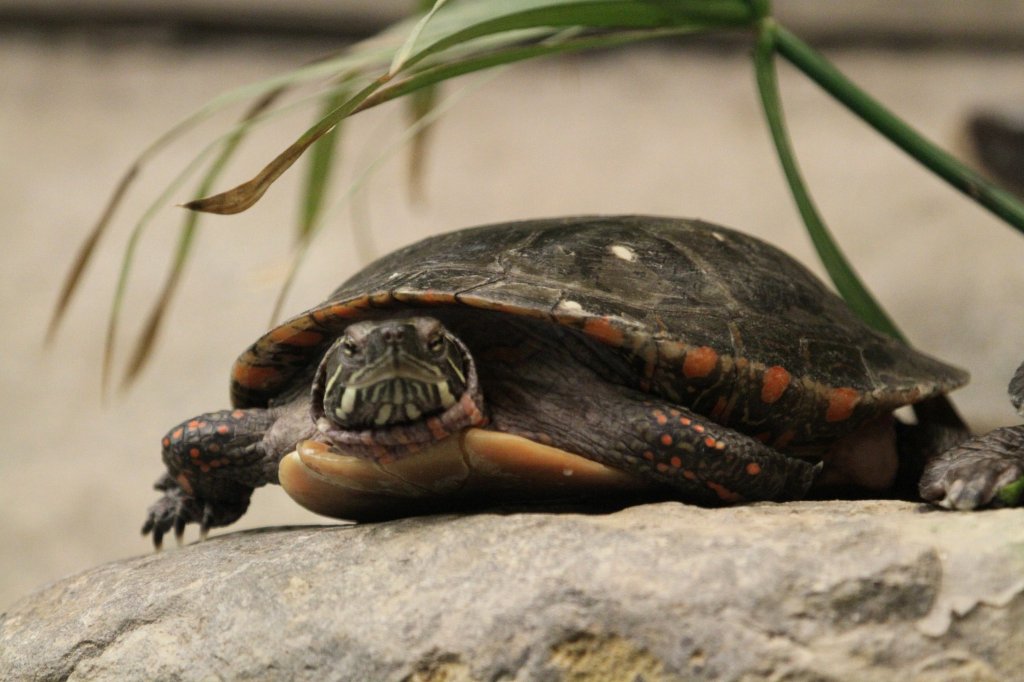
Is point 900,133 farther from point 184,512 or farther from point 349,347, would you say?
point 184,512

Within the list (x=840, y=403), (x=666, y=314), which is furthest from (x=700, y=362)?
(x=840, y=403)

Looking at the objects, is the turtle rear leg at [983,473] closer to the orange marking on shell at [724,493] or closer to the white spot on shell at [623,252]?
the orange marking on shell at [724,493]

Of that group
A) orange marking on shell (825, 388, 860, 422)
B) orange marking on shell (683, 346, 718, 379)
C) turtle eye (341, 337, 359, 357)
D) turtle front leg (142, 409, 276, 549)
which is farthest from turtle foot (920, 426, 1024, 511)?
turtle front leg (142, 409, 276, 549)

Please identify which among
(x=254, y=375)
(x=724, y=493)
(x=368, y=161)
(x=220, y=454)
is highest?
(x=368, y=161)

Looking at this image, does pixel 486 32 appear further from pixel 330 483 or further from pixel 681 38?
pixel 681 38

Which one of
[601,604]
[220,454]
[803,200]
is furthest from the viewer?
[803,200]

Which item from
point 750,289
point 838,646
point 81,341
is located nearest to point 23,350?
point 81,341

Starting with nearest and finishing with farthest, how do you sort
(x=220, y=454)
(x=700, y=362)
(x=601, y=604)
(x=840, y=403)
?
(x=601, y=604), (x=700, y=362), (x=840, y=403), (x=220, y=454)
